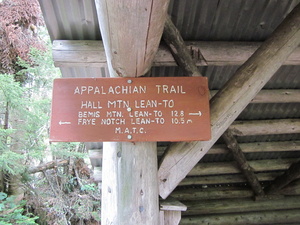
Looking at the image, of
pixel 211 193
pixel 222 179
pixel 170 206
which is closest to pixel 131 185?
pixel 170 206

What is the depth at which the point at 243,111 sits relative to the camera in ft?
11.6

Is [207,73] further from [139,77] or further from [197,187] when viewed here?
[197,187]

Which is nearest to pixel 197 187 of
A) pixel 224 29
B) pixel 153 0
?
pixel 224 29

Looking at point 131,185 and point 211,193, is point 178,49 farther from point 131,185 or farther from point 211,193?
point 211,193

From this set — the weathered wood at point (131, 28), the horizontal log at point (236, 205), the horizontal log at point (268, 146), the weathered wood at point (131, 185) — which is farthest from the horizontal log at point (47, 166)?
the weathered wood at point (131, 28)

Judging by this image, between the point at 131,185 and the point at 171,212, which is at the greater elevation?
the point at 131,185

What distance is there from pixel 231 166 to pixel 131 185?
309cm

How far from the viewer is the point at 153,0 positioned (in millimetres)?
1045

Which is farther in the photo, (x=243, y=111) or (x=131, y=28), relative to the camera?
(x=243, y=111)

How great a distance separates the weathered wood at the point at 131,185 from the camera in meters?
1.70

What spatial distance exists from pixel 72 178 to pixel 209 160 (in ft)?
19.1

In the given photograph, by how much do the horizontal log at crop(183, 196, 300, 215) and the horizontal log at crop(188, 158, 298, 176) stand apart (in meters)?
1.04

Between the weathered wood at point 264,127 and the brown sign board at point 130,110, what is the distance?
2.03 meters

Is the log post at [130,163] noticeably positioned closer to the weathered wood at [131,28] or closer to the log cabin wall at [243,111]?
the weathered wood at [131,28]
